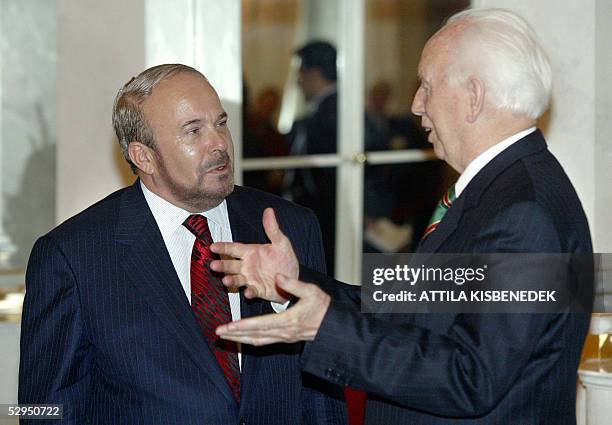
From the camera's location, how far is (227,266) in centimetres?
213

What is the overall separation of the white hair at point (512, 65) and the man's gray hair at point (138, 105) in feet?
2.91

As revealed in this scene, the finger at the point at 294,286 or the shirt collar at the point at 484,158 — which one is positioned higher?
the shirt collar at the point at 484,158

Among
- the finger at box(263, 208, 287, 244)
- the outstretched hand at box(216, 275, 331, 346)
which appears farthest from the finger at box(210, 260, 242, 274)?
the outstretched hand at box(216, 275, 331, 346)

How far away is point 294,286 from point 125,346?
0.71 metres

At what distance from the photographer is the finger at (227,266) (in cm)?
210

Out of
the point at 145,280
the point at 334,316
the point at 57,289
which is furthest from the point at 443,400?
the point at 57,289

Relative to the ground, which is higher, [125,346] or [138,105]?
[138,105]

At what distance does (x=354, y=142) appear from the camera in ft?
18.8

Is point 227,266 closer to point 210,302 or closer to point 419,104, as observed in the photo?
point 210,302

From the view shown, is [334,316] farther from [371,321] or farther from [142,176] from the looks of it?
[142,176]

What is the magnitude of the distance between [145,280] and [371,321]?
73 cm

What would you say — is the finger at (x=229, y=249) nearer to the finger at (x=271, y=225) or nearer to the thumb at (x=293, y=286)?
the finger at (x=271, y=225)

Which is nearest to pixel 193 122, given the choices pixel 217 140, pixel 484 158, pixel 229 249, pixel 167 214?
pixel 217 140

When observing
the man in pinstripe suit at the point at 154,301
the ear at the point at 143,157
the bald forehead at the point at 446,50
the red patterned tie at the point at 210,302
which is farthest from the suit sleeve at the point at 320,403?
the bald forehead at the point at 446,50
